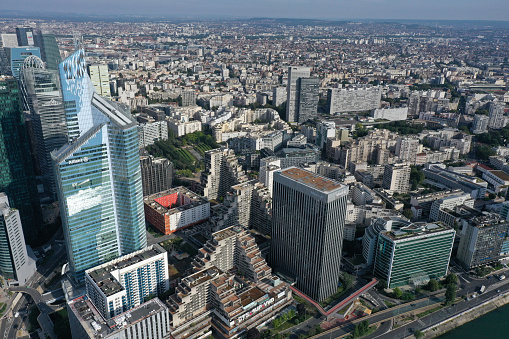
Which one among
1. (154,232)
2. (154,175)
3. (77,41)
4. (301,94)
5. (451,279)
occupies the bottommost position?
(154,232)

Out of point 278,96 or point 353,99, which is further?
point 278,96

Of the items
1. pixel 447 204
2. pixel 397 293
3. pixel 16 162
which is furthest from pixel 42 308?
pixel 447 204

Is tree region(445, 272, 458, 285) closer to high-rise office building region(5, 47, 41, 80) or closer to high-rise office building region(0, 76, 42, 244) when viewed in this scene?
high-rise office building region(0, 76, 42, 244)

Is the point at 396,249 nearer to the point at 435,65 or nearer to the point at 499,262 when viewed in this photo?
the point at 499,262

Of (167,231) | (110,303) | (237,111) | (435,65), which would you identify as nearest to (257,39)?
(435,65)

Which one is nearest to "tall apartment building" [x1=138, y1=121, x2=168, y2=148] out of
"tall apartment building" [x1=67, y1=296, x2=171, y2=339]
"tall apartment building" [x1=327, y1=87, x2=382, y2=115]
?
A: "tall apartment building" [x1=327, y1=87, x2=382, y2=115]

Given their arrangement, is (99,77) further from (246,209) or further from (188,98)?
(246,209)
